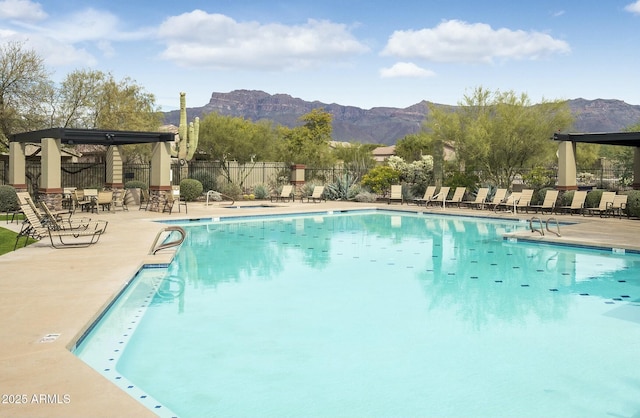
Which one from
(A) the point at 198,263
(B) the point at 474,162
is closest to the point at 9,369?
(A) the point at 198,263

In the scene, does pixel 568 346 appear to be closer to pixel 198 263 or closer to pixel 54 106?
pixel 198 263

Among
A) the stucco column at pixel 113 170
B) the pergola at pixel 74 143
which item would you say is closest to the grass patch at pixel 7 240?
the pergola at pixel 74 143

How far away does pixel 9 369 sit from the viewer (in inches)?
192

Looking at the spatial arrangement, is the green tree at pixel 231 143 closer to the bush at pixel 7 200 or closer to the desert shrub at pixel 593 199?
the bush at pixel 7 200

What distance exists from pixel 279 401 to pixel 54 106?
30.9m

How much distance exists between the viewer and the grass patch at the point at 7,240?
38.5 ft

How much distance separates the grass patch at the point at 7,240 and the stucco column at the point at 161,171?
7.53 metres

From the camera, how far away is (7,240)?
1296 cm

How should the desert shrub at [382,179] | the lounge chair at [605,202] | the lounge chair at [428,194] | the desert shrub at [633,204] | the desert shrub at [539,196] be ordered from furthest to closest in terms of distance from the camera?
the desert shrub at [382,179] < the lounge chair at [428,194] < the desert shrub at [539,196] < the lounge chair at [605,202] < the desert shrub at [633,204]

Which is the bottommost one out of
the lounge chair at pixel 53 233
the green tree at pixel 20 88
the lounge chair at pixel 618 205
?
the lounge chair at pixel 53 233

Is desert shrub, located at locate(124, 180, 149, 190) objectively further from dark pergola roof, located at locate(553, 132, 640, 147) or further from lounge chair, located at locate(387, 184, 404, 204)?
dark pergola roof, located at locate(553, 132, 640, 147)

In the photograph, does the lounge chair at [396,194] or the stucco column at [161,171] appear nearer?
the stucco column at [161,171]

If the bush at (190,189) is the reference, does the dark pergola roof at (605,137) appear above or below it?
above

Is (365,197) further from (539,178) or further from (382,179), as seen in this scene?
(539,178)
